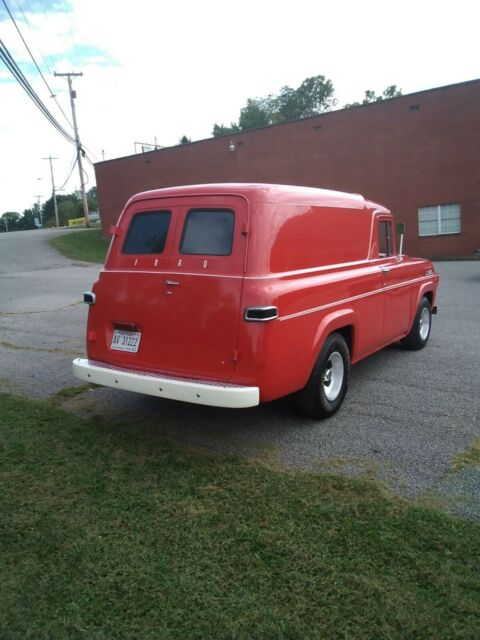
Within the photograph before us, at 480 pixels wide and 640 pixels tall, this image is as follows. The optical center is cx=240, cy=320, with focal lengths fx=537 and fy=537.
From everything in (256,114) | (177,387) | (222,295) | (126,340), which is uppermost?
(256,114)

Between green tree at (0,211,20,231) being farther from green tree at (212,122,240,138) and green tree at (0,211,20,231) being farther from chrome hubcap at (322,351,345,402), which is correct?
chrome hubcap at (322,351,345,402)

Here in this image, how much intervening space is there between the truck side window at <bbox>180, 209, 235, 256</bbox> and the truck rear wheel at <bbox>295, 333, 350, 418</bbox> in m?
1.25

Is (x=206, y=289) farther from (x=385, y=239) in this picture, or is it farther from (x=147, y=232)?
(x=385, y=239)

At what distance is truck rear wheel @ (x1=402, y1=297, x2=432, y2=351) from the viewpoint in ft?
22.7

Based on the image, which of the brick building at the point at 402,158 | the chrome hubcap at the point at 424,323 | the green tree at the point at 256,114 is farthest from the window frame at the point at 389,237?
the green tree at the point at 256,114

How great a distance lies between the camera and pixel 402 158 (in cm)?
2333

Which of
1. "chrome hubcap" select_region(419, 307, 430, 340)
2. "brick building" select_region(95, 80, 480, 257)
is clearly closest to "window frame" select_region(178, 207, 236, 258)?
"chrome hubcap" select_region(419, 307, 430, 340)

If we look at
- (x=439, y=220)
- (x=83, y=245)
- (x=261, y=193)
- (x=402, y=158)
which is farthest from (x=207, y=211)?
(x=83, y=245)

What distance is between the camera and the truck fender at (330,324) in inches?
171

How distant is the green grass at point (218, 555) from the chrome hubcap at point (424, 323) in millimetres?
4017

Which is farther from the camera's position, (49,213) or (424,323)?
(49,213)

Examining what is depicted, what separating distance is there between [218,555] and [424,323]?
524cm

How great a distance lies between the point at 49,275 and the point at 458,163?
16706 millimetres

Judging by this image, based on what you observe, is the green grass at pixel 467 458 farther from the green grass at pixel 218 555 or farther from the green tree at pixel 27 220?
the green tree at pixel 27 220
